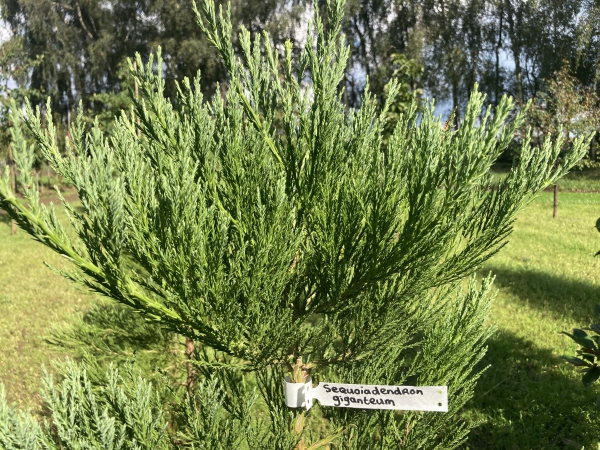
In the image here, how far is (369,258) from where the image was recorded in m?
1.36

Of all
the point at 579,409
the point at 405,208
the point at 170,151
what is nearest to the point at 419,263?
the point at 405,208

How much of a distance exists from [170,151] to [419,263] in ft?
2.85

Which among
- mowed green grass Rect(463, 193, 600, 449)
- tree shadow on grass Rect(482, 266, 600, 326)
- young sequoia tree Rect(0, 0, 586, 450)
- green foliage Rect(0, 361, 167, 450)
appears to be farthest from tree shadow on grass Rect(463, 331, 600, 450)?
green foliage Rect(0, 361, 167, 450)

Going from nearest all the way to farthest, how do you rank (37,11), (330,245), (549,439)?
(330,245)
(549,439)
(37,11)

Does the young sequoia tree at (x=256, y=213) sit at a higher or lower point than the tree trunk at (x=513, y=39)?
lower

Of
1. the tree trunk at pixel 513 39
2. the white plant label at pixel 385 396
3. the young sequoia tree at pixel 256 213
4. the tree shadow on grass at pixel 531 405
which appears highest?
the tree trunk at pixel 513 39

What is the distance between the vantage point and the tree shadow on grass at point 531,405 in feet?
12.7

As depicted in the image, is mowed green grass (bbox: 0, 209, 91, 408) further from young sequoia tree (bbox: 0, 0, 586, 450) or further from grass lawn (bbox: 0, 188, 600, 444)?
young sequoia tree (bbox: 0, 0, 586, 450)

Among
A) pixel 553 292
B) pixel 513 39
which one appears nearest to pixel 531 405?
pixel 553 292

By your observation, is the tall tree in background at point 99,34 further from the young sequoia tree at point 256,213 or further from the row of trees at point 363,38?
the young sequoia tree at point 256,213

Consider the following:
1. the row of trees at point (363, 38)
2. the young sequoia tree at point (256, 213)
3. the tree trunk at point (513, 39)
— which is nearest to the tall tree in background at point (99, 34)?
the row of trees at point (363, 38)

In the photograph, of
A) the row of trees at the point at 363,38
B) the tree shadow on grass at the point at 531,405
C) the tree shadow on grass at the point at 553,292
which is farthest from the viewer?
the row of trees at the point at 363,38

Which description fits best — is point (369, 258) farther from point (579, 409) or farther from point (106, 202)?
point (579, 409)

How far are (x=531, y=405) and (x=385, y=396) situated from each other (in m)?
3.68
